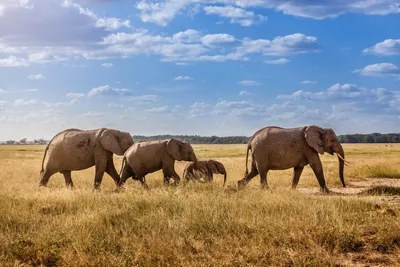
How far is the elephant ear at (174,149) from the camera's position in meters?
16.9

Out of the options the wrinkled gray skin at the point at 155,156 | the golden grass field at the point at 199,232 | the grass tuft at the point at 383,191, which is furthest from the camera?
the wrinkled gray skin at the point at 155,156

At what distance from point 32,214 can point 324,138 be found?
9.85 meters

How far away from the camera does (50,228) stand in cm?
991

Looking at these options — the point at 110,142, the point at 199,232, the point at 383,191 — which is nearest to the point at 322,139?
the point at 383,191

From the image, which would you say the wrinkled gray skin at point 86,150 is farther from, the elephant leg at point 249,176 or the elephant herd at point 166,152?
the elephant leg at point 249,176

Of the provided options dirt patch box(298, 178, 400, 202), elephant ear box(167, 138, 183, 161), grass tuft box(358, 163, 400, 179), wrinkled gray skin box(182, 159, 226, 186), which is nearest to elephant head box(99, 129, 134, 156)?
elephant ear box(167, 138, 183, 161)

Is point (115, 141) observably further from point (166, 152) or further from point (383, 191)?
point (383, 191)

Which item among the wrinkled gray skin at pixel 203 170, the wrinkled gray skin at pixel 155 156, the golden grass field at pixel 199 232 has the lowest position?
the golden grass field at pixel 199 232

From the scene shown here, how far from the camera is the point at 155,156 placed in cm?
1700

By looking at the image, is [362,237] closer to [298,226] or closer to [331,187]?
[298,226]

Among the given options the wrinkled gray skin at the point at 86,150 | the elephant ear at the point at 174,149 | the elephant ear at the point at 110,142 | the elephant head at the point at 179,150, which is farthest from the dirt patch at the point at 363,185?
the wrinkled gray skin at the point at 86,150

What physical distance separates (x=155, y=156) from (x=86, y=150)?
8.01ft

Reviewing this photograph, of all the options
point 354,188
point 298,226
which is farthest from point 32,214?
point 354,188

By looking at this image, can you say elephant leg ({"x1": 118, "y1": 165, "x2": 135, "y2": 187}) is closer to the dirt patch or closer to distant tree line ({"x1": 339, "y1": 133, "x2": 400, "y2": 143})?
the dirt patch
